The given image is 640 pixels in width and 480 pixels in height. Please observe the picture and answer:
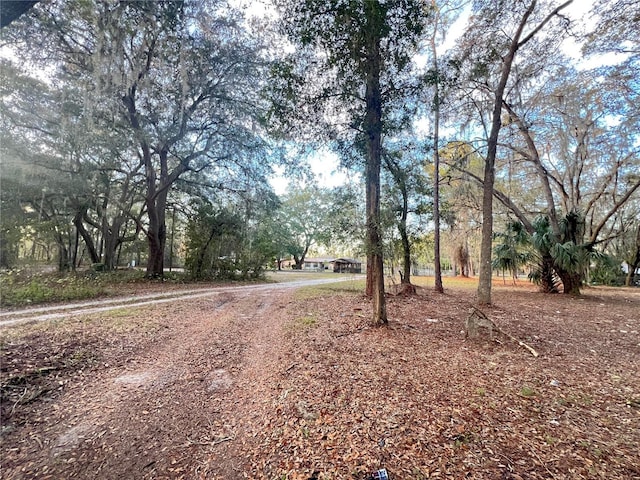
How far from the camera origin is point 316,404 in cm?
246

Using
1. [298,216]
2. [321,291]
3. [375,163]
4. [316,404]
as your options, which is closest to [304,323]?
[316,404]

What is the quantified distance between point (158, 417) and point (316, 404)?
137 centimetres

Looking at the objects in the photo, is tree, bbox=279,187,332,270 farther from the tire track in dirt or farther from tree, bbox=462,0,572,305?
the tire track in dirt

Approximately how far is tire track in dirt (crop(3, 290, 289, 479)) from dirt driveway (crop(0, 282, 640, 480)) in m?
0.01

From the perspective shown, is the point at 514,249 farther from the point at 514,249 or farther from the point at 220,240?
the point at 220,240

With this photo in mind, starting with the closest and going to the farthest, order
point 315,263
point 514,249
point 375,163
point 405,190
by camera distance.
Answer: point 375,163, point 405,190, point 514,249, point 315,263

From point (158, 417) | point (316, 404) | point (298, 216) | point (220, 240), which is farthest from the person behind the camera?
point (298, 216)

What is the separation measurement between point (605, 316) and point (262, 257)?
13871 millimetres

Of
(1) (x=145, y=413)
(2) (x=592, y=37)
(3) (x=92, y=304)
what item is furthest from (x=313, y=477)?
(2) (x=592, y=37)

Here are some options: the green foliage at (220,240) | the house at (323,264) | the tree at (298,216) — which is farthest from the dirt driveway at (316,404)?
the house at (323,264)

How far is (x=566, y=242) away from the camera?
30.4 feet

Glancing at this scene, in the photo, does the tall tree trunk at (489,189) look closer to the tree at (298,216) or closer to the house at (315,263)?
the tree at (298,216)

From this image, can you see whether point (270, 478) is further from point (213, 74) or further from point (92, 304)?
point (213, 74)

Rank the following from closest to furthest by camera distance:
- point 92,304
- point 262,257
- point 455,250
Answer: point 92,304 → point 262,257 → point 455,250
